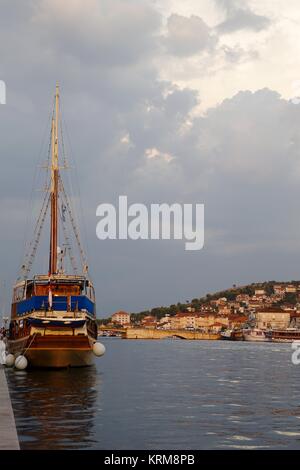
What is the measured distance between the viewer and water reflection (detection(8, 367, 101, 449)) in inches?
859

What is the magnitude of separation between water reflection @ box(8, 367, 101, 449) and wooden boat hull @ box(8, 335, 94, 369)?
0.72 metres

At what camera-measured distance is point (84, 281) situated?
2227 inches

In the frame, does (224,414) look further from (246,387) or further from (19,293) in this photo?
(19,293)

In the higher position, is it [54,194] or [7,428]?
[54,194]

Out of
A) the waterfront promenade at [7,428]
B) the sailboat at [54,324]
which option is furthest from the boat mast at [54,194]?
the waterfront promenade at [7,428]

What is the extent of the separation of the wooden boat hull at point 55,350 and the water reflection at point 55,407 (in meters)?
0.72

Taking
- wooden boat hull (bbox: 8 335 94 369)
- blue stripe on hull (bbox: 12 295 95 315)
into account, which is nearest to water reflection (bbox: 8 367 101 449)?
wooden boat hull (bbox: 8 335 94 369)

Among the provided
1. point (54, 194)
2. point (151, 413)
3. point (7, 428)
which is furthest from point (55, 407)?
point (54, 194)

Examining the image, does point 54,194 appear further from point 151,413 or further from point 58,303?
point 151,413

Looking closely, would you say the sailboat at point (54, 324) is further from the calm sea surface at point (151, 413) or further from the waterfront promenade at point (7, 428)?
the waterfront promenade at point (7, 428)

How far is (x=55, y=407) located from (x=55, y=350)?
19883 millimetres

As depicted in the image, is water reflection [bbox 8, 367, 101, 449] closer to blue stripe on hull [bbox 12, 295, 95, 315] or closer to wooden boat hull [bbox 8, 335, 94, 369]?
wooden boat hull [bbox 8, 335, 94, 369]

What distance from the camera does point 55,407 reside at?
3022cm
